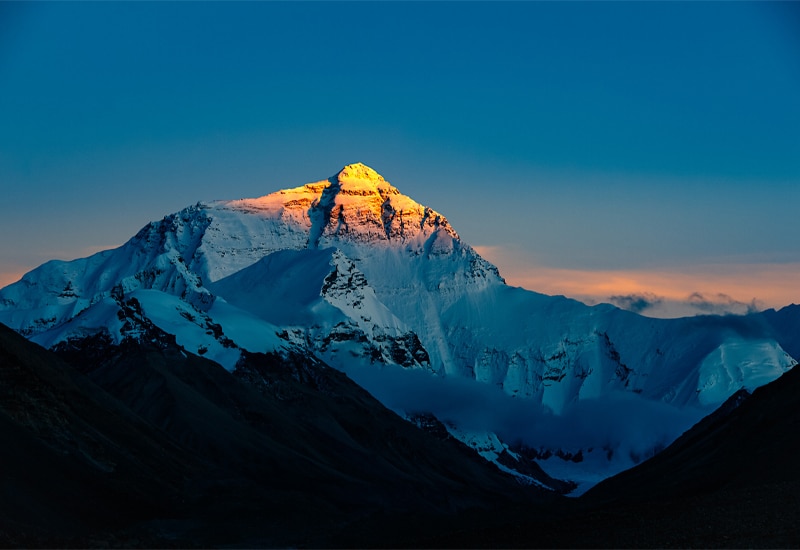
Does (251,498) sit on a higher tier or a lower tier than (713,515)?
higher

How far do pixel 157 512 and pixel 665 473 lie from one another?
2891 inches

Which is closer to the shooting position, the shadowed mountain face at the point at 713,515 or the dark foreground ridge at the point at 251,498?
the shadowed mountain face at the point at 713,515

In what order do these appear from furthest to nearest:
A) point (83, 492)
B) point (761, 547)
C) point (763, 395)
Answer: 1. point (763, 395)
2. point (83, 492)
3. point (761, 547)

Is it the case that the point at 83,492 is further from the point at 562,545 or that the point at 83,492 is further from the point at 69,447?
the point at 562,545

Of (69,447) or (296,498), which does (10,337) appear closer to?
(69,447)

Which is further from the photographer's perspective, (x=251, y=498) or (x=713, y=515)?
(x=251, y=498)

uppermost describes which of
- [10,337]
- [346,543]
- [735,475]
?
[10,337]

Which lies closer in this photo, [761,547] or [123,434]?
[761,547]

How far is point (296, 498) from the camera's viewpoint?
170000mm

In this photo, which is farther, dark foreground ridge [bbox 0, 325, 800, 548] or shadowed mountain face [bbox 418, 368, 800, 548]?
dark foreground ridge [bbox 0, 325, 800, 548]

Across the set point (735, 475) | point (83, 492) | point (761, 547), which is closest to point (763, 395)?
point (735, 475)

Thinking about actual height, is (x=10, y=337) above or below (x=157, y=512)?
above

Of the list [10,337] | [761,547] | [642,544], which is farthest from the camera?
[10,337]

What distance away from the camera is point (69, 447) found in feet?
493
